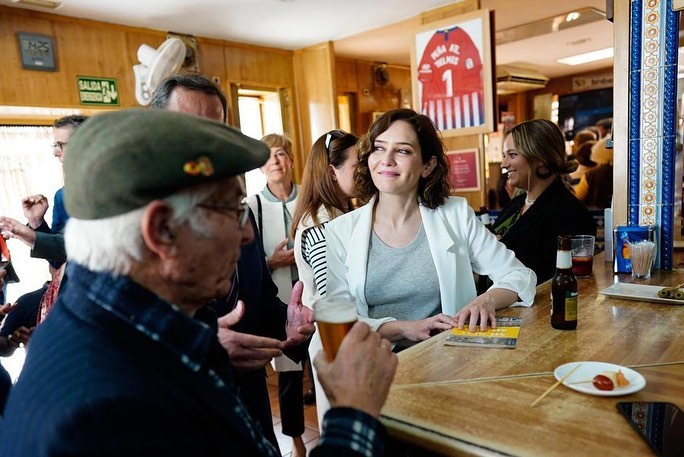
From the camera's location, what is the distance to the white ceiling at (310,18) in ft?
14.9

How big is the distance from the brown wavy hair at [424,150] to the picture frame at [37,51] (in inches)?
147

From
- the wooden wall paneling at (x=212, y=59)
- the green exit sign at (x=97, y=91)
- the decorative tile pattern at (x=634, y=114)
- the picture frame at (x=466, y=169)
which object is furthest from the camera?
the wooden wall paneling at (x=212, y=59)

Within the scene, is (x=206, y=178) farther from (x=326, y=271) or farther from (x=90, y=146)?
(x=326, y=271)

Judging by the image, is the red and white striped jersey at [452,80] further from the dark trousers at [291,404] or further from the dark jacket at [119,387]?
the dark jacket at [119,387]

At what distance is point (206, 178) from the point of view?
0.76 meters

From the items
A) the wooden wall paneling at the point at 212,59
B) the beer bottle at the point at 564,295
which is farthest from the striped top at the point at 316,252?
the wooden wall paneling at the point at 212,59

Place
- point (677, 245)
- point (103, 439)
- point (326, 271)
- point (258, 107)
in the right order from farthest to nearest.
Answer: point (258, 107) < point (677, 245) < point (326, 271) < point (103, 439)

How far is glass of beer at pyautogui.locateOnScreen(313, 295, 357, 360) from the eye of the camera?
102 cm

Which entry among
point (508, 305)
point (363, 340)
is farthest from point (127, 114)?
point (508, 305)

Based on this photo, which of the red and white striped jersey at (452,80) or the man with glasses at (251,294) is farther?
the red and white striped jersey at (452,80)

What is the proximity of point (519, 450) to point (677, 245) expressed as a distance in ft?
9.13

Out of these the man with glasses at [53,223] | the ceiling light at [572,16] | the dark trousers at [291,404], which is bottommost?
the dark trousers at [291,404]

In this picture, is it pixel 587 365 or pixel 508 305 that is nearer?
pixel 587 365

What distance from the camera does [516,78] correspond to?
8836mm
